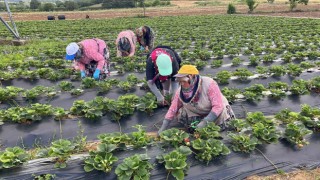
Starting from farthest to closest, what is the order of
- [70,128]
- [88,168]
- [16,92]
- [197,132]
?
[16,92] < [70,128] < [197,132] < [88,168]

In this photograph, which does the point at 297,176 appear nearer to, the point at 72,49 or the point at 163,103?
the point at 163,103

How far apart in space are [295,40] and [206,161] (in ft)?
41.2

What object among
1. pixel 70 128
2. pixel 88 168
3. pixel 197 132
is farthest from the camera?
pixel 70 128

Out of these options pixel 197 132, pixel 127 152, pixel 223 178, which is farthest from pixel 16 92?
pixel 223 178

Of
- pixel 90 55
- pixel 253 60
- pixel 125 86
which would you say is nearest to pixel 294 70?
pixel 253 60

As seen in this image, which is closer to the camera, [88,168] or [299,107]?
[88,168]

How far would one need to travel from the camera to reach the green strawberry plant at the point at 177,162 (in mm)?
3639

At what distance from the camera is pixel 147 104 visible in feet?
19.1

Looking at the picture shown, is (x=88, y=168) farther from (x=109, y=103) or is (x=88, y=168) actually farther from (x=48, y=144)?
(x=109, y=103)

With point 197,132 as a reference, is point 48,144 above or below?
below

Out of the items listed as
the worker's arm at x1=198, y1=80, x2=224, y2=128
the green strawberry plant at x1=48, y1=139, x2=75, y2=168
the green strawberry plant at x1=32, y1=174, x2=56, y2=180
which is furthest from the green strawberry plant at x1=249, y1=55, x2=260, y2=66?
the green strawberry plant at x1=32, y1=174, x2=56, y2=180

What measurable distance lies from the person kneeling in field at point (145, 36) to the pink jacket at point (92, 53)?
6.32ft

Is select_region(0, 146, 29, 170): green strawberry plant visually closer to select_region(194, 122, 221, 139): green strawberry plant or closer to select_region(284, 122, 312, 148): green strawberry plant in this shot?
select_region(194, 122, 221, 139): green strawberry plant

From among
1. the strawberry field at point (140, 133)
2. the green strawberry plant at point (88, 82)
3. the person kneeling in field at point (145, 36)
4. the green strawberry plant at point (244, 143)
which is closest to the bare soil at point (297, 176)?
the strawberry field at point (140, 133)
